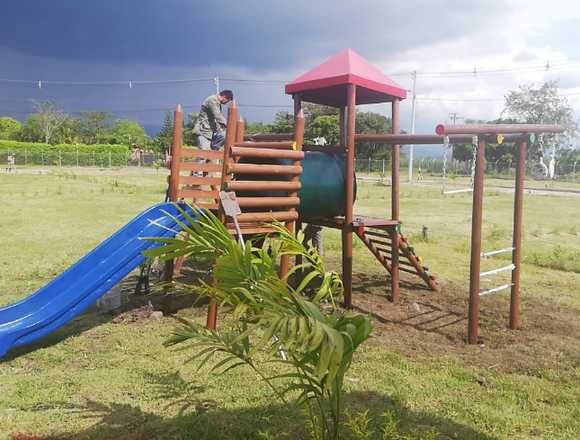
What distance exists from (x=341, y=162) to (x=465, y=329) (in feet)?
7.77

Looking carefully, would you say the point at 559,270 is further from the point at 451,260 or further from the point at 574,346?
the point at 574,346

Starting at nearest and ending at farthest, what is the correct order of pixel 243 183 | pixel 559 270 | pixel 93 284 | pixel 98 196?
1. pixel 93 284
2. pixel 243 183
3. pixel 559 270
4. pixel 98 196

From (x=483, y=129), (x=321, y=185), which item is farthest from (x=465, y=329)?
(x=321, y=185)

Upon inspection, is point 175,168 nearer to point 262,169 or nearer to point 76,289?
point 262,169

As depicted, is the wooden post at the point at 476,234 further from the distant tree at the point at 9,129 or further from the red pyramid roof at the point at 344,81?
the distant tree at the point at 9,129

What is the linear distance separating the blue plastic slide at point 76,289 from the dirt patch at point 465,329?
2.45 m

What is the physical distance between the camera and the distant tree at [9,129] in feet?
274

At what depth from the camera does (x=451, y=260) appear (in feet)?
30.0

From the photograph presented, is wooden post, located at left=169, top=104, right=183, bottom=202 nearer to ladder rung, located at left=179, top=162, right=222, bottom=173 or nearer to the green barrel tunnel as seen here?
ladder rung, located at left=179, top=162, right=222, bottom=173

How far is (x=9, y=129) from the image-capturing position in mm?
85625

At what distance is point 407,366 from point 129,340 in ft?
8.18

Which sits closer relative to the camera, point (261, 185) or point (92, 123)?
point (261, 185)

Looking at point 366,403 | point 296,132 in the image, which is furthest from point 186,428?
point 296,132

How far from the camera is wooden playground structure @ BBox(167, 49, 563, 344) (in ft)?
16.0
